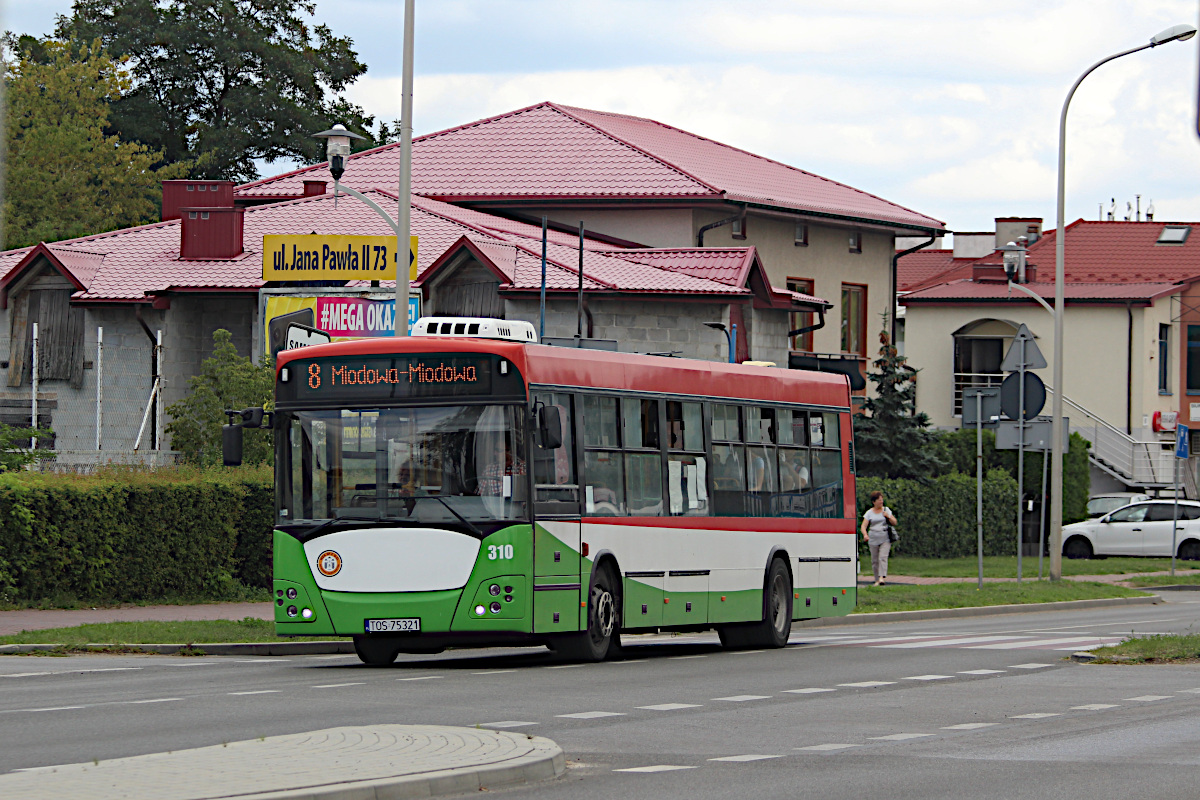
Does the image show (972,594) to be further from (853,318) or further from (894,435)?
(853,318)

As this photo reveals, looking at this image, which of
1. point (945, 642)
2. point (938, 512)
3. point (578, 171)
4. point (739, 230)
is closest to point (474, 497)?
point (945, 642)

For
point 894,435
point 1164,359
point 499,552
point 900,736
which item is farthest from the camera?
point 1164,359

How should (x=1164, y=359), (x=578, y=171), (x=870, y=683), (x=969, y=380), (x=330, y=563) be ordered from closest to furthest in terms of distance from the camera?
(x=870, y=683), (x=330, y=563), (x=578, y=171), (x=1164, y=359), (x=969, y=380)

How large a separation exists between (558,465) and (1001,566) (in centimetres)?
2582

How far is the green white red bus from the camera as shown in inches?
666

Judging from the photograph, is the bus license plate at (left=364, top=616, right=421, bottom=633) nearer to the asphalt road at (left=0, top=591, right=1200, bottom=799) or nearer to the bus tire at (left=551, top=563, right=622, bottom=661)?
the asphalt road at (left=0, top=591, right=1200, bottom=799)

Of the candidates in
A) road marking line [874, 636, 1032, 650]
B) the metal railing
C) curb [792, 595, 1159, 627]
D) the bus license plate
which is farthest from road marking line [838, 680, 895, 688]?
the metal railing

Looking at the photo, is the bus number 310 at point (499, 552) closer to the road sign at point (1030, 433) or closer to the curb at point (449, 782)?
the curb at point (449, 782)

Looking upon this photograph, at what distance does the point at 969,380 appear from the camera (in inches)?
2554

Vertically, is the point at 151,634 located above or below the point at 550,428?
below

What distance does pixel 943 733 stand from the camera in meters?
12.3

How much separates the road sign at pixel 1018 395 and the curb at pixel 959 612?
3.16 meters

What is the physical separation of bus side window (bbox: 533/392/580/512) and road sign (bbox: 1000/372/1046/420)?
1409 centimetres

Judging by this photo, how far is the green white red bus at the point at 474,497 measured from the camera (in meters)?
16.9
